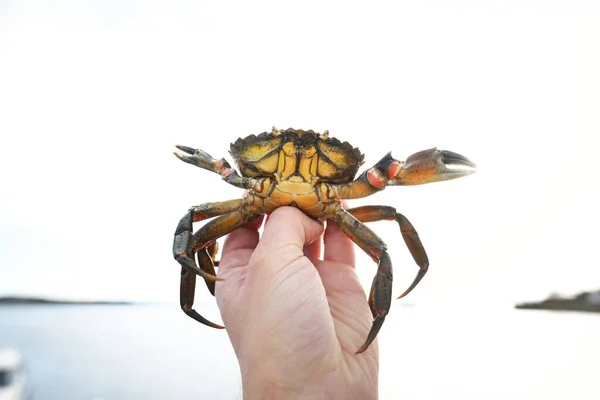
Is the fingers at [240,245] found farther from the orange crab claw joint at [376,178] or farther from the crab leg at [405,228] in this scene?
the orange crab claw joint at [376,178]

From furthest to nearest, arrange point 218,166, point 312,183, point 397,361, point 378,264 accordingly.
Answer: point 397,361 → point 218,166 → point 312,183 → point 378,264

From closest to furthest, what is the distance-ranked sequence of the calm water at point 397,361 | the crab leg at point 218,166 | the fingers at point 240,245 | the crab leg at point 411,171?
the fingers at point 240,245 → the crab leg at point 411,171 → the crab leg at point 218,166 → the calm water at point 397,361

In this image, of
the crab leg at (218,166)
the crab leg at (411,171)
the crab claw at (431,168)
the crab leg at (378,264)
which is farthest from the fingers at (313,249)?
the crab claw at (431,168)

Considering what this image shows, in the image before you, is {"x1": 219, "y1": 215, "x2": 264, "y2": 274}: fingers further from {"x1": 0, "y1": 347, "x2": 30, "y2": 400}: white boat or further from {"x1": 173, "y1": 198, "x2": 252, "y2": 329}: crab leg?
{"x1": 0, "y1": 347, "x2": 30, "y2": 400}: white boat

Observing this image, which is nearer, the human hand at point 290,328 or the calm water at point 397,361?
the human hand at point 290,328

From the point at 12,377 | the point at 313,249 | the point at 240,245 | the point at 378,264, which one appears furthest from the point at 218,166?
the point at 12,377

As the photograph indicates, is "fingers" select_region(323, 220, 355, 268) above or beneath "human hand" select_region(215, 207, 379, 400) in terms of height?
above

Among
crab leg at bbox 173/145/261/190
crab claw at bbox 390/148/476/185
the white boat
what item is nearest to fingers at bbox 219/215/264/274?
crab leg at bbox 173/145/261/190

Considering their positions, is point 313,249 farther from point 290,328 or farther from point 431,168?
point 290,328
